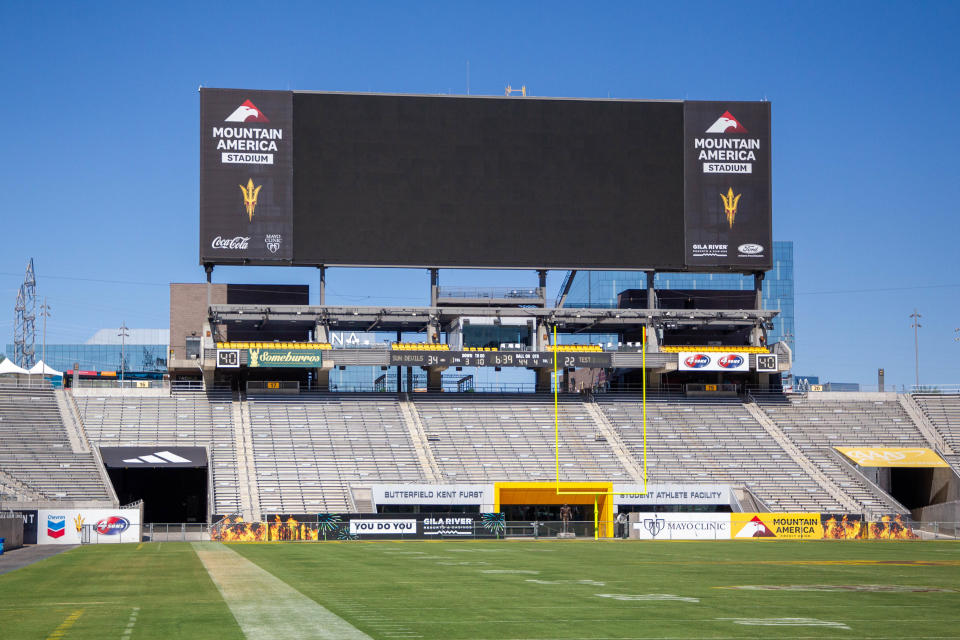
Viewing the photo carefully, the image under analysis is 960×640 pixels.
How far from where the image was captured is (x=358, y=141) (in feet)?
206

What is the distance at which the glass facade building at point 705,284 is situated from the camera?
135000mm

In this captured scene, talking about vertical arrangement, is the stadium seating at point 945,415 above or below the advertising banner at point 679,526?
above

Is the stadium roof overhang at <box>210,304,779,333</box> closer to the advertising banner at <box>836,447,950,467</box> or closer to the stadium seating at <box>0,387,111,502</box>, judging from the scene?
the advertising banner at <box>836,447,950,467</box>

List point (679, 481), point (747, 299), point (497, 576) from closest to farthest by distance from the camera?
point (497, 576) < point (679, 481) < point (747, 299)

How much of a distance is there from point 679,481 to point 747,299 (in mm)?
16265

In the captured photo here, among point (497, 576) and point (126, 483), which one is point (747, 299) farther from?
point (497, 576)

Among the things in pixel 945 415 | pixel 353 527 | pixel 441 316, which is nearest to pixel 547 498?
pixel 353 527

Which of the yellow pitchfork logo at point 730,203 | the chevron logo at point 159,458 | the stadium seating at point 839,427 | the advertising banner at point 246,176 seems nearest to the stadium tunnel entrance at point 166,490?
the chevron logo at point 159,458

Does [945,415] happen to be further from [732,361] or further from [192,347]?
[192,347]

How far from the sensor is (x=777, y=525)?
53.3m

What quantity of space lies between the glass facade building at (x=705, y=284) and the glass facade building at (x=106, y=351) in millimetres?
63112

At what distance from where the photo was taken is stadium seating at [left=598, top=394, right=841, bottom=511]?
5856 centimetres

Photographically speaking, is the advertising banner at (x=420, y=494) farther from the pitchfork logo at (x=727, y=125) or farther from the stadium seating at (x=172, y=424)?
the pitchfork logo at (x=727, y=125)

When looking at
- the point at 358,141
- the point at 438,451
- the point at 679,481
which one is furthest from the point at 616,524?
the point at 358,141
